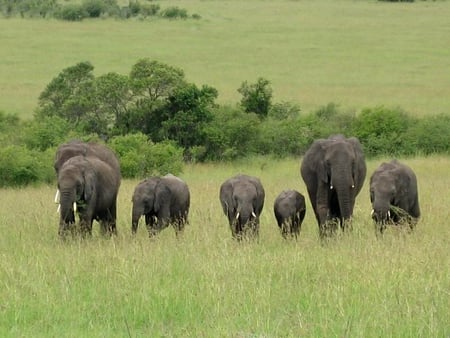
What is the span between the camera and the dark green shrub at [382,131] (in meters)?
27.9

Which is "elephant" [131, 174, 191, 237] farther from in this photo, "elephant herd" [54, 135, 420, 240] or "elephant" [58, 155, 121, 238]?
"elephant" [58, 155, 121, 238]

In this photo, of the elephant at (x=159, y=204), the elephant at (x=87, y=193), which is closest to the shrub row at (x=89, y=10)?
the elephant at (x=159, y=204)

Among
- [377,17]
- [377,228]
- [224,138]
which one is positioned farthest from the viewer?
[377,17]

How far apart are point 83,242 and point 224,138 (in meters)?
15.4

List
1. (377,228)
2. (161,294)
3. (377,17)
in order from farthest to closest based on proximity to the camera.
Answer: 1. (377,17)
2. (377,228)
3. (161,294)

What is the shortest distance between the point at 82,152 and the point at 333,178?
3.88 m

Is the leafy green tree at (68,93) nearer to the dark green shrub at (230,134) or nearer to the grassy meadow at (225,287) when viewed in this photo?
the dark green shrub at (230,134)

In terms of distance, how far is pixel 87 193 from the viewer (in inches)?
534

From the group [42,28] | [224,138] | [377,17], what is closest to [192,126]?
[224,138]

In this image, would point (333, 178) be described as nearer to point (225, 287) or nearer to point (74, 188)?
point (74, 188)

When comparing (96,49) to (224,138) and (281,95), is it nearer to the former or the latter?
(281,95)

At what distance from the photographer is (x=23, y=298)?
8977 mm

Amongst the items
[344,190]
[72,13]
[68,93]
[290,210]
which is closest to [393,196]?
[344,190]

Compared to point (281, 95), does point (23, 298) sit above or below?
above
